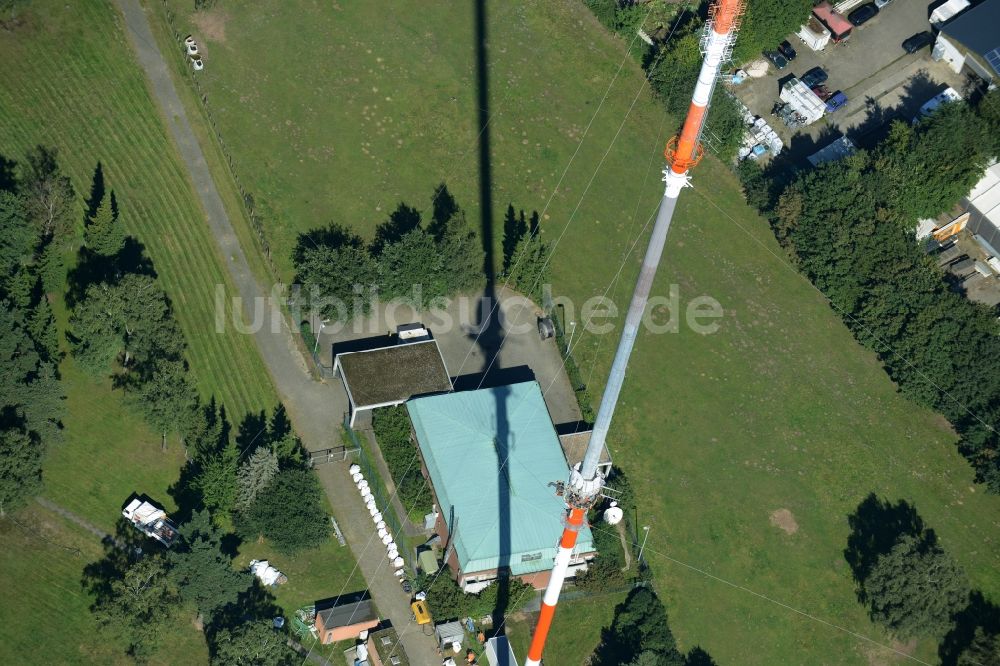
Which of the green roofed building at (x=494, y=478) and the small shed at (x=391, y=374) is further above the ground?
the small shed at (x=391, y=374)

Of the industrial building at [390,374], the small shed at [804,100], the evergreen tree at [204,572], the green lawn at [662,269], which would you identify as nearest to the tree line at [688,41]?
the green lawn at [662,269]

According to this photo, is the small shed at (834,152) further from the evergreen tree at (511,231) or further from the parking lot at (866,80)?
the evergreen tree at (511,231)

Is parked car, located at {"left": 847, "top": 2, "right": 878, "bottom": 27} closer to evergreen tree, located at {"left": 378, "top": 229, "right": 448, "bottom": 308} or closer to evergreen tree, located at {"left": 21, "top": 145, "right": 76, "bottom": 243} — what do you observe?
evergreen tree, located at {"left": 378, "top": 229, "right": 448, "bottom": 308}

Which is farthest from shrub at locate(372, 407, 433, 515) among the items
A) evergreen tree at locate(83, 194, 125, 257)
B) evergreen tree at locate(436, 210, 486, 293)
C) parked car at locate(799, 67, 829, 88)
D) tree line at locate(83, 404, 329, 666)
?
parked car at locate(799, 67, 829, 88)

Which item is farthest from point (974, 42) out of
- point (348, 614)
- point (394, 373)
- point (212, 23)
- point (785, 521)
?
point (348, 614)

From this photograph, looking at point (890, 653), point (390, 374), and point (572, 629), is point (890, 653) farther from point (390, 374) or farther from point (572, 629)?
point (390, 374)

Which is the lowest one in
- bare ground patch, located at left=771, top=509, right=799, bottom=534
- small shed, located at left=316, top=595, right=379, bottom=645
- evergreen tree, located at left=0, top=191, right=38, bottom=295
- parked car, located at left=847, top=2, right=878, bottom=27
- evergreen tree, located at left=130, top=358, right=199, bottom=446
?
small shed, located at left=316, top=595, right=379, bottom=645
